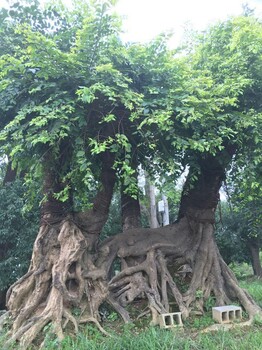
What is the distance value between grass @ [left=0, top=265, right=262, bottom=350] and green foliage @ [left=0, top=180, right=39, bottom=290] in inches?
165

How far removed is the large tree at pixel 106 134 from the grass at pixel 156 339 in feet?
0.80

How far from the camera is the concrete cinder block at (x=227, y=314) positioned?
5465 mm

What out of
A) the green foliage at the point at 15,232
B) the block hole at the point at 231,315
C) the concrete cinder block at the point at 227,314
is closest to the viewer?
the concrete cinder block at the point at 227,314

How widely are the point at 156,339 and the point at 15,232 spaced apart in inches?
227

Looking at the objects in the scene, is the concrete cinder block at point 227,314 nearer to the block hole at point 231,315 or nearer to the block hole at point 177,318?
the block hole at point 231,315

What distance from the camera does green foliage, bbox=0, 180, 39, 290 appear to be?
887 cm

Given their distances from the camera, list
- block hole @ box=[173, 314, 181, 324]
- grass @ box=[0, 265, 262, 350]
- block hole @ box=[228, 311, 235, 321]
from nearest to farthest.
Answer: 1. grass @ box=[0, 265, 262, 350]
2. block hole @ box=[173, 314, 181, 324]
3. block hole @ box=[228, 311, 235, 321]

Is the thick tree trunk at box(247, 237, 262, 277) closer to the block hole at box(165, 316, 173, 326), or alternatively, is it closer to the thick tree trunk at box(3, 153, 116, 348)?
the block hole at box(165, 316, 173, 326)

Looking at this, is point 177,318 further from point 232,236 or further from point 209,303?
point 232,236

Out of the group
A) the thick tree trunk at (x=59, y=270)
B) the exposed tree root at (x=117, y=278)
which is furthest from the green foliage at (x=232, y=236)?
the thick tree trunk at (x=59, y=270)

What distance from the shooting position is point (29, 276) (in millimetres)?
5469

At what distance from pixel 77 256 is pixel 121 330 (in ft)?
4.17

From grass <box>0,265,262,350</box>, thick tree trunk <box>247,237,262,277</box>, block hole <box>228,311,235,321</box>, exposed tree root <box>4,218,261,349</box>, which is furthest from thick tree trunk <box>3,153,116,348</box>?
thick tree trunk <box>247,237,262,277</box>

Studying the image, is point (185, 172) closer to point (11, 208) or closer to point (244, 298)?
point (244, 298)
